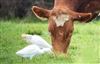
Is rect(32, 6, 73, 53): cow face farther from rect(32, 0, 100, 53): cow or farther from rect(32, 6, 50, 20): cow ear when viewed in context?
rect(32, 6, 50, 20): cow ear

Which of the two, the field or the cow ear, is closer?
the field

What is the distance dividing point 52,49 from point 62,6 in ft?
2.25

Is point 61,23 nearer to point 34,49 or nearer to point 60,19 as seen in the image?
point 60,19

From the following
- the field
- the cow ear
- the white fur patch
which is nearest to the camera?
the field

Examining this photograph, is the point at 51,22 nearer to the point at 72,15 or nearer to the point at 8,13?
the point at 72,15

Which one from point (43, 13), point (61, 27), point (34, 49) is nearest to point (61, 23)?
point (61, 27)

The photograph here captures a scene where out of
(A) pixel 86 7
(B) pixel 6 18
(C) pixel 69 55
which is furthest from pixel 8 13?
(C) pixel 69 55

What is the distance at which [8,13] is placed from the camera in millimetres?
14484

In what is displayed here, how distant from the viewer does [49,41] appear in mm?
8797

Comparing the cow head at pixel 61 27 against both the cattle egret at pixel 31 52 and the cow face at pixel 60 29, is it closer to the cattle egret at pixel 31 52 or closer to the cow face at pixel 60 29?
the cow face at pixel 60 29

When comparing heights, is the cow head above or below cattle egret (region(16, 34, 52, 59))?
above

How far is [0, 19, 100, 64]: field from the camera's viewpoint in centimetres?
673

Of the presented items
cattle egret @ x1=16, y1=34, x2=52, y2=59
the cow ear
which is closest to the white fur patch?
the cow ear

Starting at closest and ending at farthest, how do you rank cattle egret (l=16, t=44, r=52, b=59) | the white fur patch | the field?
the field, the white fur patch, cattle egret (l=16, t=44, r=52, b=59)
